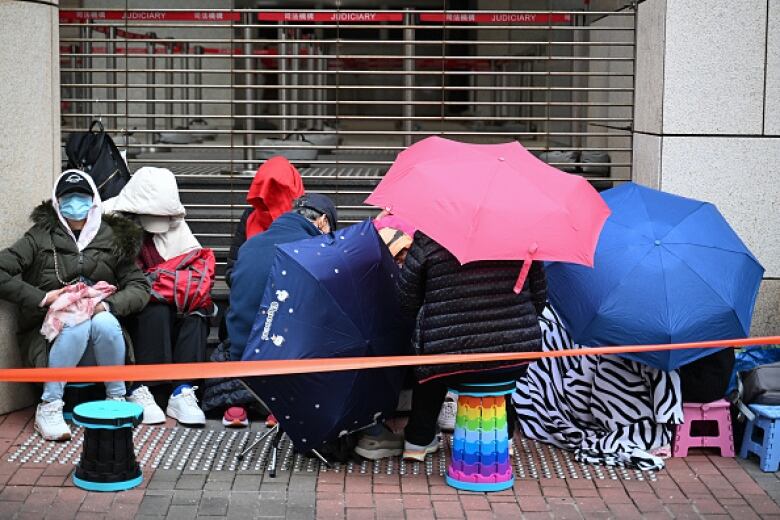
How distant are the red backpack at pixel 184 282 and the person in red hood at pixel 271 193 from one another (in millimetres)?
182

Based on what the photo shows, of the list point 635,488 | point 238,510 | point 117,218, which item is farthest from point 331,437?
point 117,218

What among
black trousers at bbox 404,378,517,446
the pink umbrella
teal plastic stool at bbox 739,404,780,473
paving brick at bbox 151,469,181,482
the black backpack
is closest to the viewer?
the pink umbrella

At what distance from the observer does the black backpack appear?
341 inches

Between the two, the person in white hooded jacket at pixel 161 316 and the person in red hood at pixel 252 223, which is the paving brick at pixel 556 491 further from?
the person in white hooded jacket at pixel 161 316

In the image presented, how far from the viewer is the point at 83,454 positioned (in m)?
6.62

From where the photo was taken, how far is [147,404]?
7.78 metres

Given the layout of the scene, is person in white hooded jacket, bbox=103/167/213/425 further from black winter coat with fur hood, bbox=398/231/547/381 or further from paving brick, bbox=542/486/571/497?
paving brick, bbox=542/486/571/497

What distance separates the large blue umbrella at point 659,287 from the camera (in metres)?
6.75

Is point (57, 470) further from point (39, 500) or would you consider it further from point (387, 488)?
point (387, 488)

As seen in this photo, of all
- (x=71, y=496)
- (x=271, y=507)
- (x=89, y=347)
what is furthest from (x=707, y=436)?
(x=89, y=347)

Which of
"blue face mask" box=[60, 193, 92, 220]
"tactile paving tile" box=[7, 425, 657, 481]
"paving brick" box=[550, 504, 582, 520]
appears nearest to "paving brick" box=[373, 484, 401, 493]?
"tactile paving tile" box=[7, 425, 657, 481]

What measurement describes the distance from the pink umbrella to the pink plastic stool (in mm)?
1469

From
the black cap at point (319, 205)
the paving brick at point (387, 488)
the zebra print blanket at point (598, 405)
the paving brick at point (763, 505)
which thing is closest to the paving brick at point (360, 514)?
the paving brick at point (387, 488)

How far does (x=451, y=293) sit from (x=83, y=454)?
6.95ft
